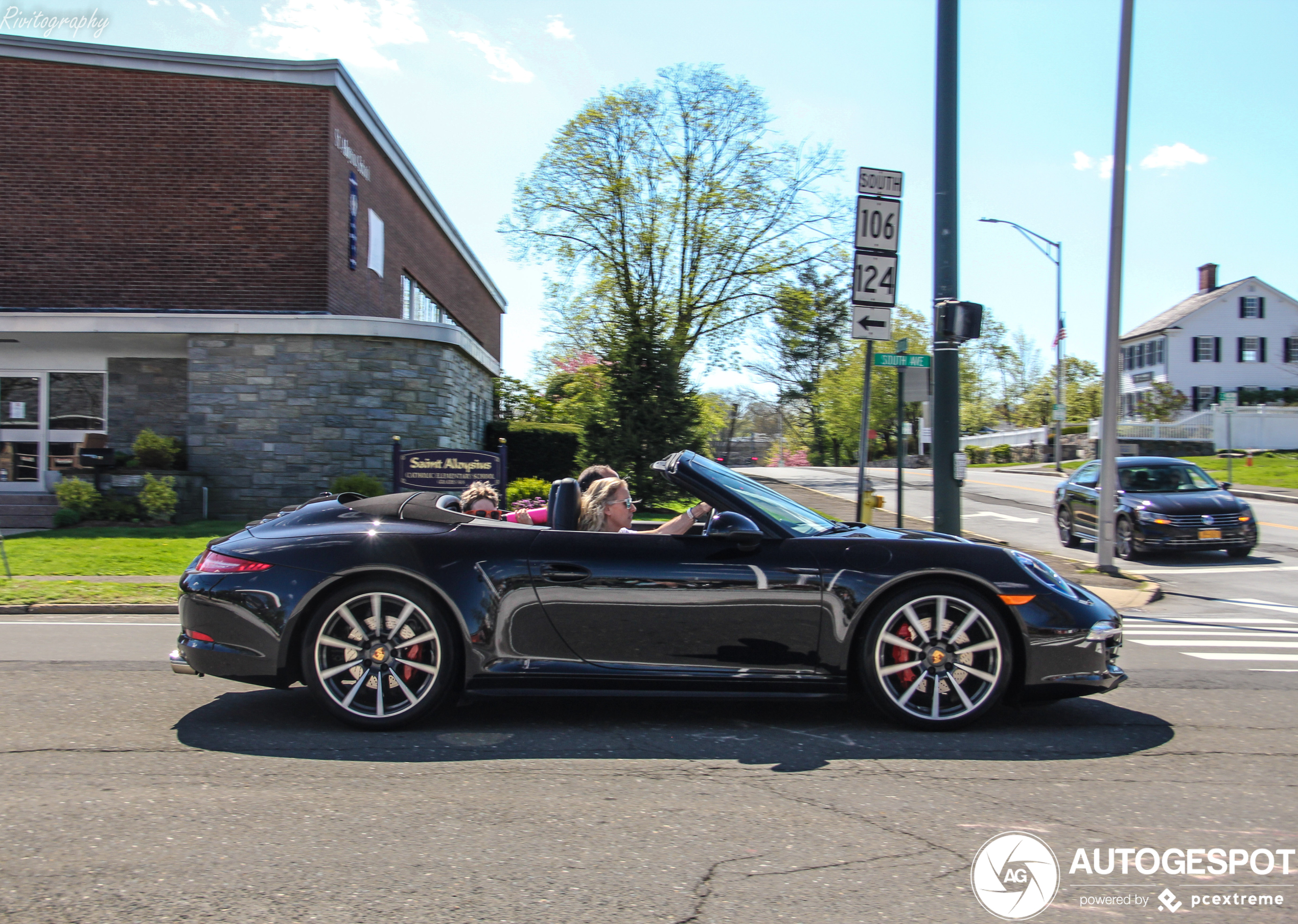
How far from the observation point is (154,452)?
16156 millimetres

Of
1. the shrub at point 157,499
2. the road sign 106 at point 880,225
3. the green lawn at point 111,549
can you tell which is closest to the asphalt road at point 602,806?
the road sign 106 at point 880,225

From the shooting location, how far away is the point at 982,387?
72.7 m

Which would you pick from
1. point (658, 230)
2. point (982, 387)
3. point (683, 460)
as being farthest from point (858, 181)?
point (982, 387)

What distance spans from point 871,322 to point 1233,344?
180 ft

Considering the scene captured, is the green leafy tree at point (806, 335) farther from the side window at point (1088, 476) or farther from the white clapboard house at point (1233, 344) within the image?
the white clapboard house at point (1233, 344)

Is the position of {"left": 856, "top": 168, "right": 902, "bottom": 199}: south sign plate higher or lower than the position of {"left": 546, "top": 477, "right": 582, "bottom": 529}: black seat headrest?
higher

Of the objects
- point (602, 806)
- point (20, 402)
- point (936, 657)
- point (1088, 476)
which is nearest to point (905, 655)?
point (936, 657)

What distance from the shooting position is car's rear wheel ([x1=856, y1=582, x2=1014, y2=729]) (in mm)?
4480

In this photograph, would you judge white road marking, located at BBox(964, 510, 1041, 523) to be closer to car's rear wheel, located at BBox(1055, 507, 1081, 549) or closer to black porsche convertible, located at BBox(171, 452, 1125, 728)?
car's rear wheel, located at BBox(1055, 507, 1081, 549)

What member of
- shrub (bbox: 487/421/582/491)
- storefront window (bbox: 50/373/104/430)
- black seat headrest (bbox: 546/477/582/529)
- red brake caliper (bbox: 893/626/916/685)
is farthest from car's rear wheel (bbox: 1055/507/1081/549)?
storefront window (bbox: 50/373/104/430)

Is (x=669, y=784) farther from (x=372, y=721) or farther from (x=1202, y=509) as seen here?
(x=1202, y=509)

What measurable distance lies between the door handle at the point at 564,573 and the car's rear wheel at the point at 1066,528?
1392 centimetres

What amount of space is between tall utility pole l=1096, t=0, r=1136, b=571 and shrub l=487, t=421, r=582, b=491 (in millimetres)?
12947

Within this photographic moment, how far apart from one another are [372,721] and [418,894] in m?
1.78
